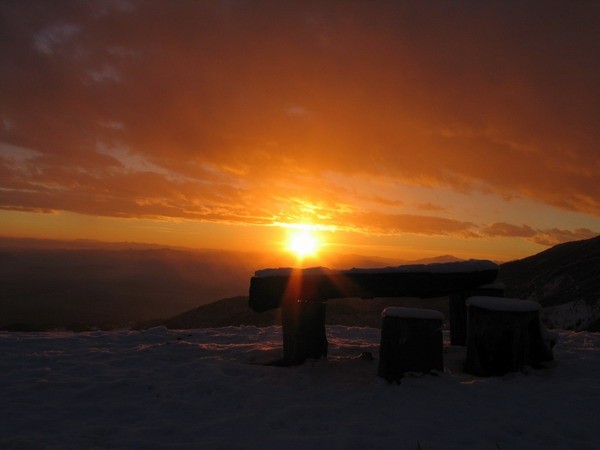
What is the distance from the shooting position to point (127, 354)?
7652mm

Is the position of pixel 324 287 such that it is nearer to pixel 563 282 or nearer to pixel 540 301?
pixel 540 301

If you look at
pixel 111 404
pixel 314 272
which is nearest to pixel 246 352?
pixel 314 272

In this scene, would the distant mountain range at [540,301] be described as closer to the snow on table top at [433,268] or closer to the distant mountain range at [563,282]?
the distant mountain range at [563,282]

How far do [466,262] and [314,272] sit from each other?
7.63 ft

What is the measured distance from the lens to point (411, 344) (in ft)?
20.3

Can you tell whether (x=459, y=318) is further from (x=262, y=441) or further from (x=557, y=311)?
(x=557, y=311)

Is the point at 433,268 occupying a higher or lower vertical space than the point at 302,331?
higher

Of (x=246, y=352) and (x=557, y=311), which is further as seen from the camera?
(x=557, y=311)

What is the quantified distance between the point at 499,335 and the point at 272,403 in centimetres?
318

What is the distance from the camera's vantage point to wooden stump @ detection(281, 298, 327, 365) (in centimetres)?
725

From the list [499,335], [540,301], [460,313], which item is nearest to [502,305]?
[499,335]

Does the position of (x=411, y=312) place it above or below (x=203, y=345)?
above

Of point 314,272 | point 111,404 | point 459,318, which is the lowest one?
point 111,404

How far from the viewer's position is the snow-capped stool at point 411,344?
6156 millimetres
